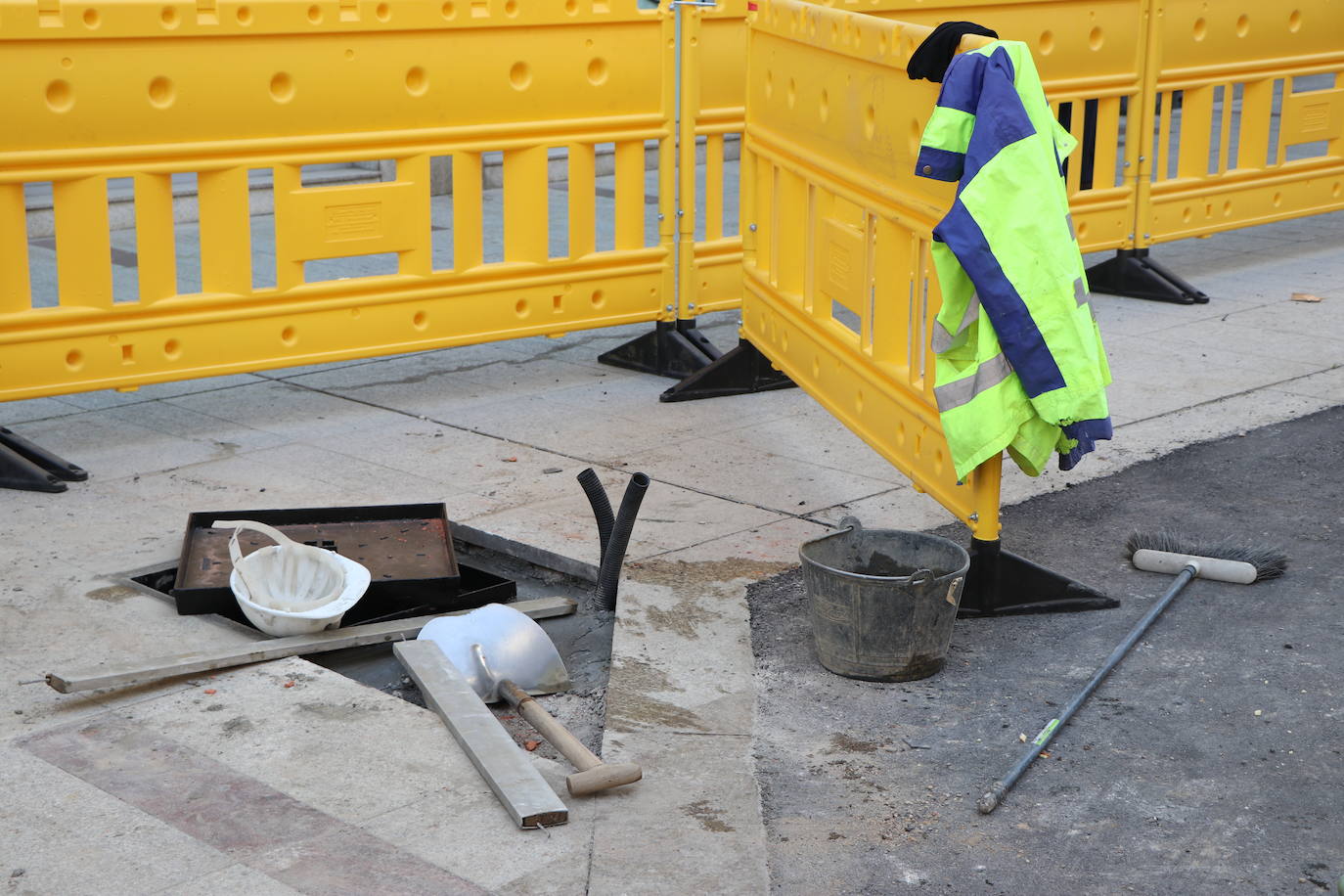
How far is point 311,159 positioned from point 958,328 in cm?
359

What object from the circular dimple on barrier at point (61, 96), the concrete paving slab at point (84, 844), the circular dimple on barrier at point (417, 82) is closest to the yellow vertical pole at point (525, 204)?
the circular dimple on barrier at point (417, 82)

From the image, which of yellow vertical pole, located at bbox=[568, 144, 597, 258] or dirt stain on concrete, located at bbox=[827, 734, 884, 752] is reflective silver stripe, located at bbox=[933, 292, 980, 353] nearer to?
dirt stain on concrete, located at bbox=[827, 734, 884, 752]

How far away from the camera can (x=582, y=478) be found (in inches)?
199

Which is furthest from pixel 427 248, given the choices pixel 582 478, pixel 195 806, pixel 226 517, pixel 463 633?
pixel 195 806

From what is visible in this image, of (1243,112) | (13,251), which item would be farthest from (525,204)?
(1243,112)

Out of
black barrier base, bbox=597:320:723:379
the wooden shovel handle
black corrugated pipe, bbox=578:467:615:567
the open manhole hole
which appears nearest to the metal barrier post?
black barrier base, bbox=597:320:723:379

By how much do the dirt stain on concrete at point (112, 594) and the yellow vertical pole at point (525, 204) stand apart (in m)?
3.03

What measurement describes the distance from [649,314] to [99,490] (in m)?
2.95

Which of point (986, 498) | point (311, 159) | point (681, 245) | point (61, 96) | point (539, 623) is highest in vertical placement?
point (61, 96)

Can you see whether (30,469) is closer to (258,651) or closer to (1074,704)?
(258,651)

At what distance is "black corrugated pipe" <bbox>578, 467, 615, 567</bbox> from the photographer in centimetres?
507

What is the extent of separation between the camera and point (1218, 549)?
17.4ft

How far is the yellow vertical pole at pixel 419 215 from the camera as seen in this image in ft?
23.7

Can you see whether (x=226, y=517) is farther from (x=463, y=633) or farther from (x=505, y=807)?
(x=505, y=807)
